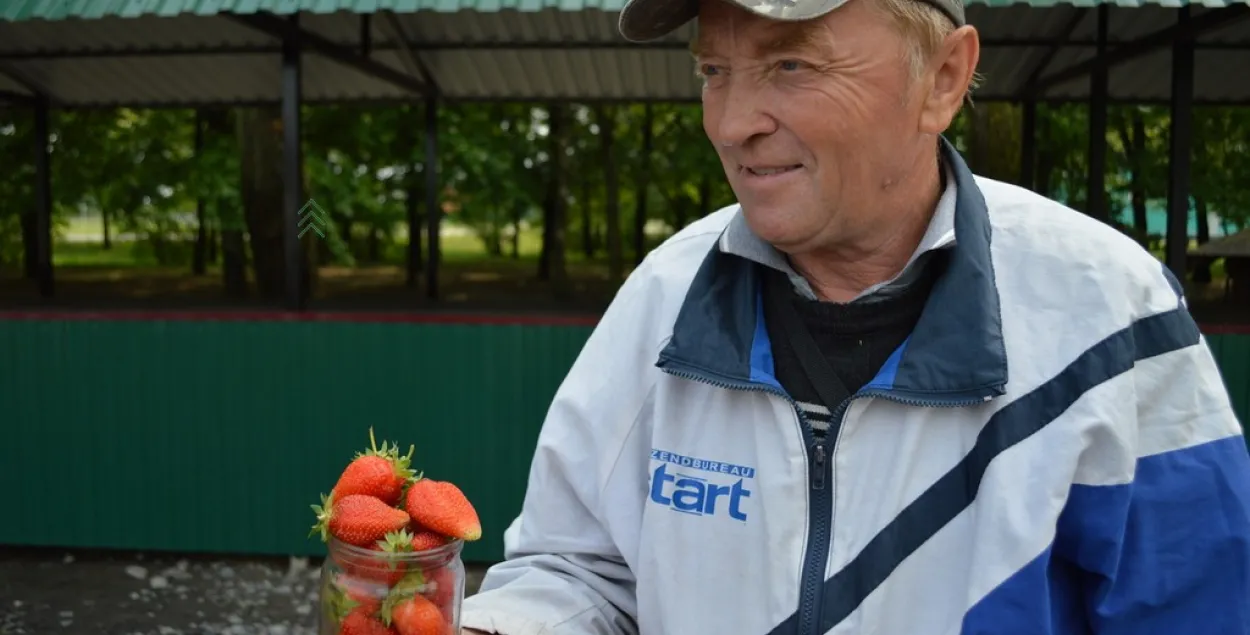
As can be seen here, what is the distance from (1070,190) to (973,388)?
10.9m

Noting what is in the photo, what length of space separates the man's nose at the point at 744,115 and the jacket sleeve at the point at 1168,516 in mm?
586

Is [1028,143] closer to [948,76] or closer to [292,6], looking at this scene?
[292,6]

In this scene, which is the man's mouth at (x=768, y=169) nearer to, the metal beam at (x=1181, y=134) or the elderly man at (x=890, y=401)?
the elderly man at (x=890, y=401)

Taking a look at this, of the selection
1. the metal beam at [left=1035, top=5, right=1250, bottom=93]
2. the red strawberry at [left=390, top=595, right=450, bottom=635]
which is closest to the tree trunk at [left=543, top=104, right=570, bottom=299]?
the metal beam at [left=1035, top=5, right=1250, bottom=93]

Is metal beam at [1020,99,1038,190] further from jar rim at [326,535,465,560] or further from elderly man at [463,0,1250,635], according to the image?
jar rim at [326,535,465,560]

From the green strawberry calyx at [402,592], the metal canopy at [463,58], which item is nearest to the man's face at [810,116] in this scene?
the green strawberry calyx at [402,592]

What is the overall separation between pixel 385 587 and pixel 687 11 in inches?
37.3

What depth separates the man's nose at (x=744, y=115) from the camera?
1674 mm

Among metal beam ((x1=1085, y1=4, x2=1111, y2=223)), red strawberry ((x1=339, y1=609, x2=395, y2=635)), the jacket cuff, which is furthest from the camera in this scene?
metal beam ((x1=1085, y1=4, x2=1111, y2=223))

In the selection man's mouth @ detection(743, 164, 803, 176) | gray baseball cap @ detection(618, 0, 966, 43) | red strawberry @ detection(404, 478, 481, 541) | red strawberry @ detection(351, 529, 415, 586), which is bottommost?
red strawberry @ detection(351, 529, 415, 586)

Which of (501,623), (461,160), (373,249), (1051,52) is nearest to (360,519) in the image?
(501,623)

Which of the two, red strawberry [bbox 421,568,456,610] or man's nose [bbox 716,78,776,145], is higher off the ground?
man's nose [bbox 716,78,776,145]

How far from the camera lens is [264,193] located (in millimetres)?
13195

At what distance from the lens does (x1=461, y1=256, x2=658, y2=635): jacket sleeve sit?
6.14 feet
